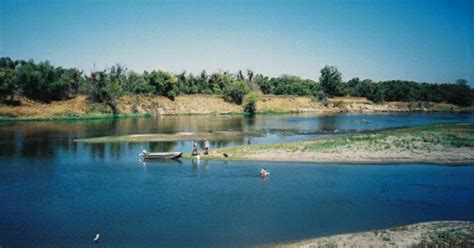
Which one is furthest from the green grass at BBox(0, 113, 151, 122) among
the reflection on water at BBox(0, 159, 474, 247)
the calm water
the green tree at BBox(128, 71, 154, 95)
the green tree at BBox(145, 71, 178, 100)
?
the reflection on water at BBox(0, 159, 474, 247)

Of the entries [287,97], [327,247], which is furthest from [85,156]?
[287,97]

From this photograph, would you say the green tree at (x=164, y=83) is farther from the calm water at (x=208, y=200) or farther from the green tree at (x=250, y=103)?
the calm water at (x=208, y=200)

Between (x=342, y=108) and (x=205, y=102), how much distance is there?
5593cm

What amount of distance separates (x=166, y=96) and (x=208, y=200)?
123 metres

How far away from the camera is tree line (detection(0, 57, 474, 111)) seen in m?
123

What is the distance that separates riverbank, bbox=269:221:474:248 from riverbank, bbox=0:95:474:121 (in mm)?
107014

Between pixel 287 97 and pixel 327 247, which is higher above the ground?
pixel 287 97

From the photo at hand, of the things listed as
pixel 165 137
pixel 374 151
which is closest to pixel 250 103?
pixel 165 137

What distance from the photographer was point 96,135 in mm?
77562

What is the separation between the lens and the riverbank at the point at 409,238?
2258 cm

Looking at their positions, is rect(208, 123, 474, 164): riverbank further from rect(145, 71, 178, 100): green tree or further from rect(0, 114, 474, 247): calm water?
rect(145, 71, 178, 100): green tree

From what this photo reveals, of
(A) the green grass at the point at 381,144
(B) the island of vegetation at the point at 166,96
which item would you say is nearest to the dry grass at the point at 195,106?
(B) the island of vegetation at the point at 166,96

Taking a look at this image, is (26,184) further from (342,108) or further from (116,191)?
(342,108)

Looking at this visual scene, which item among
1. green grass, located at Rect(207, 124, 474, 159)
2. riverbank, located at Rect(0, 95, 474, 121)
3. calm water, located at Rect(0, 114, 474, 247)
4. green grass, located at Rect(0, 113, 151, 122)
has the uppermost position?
riverbank, located at Rect(0, 95, 474, 121)
